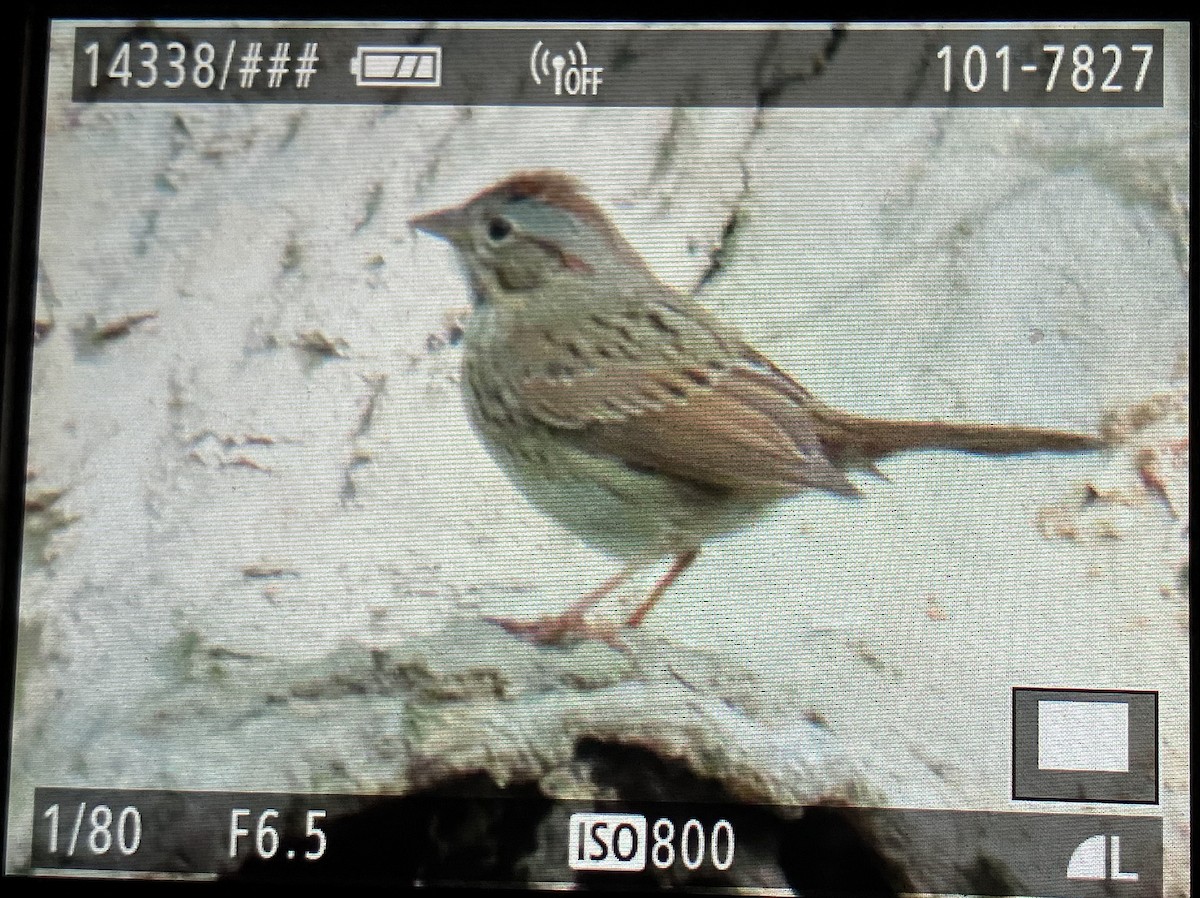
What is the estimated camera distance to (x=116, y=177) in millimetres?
1265

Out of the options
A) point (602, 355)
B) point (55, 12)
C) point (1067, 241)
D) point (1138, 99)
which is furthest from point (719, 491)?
point (55, 12)

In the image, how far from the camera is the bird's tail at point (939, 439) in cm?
120

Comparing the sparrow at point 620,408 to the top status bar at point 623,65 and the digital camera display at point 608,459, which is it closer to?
the digital camera display at point 608,459

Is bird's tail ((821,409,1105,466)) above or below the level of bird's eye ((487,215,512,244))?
below

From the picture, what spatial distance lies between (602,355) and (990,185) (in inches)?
17.5

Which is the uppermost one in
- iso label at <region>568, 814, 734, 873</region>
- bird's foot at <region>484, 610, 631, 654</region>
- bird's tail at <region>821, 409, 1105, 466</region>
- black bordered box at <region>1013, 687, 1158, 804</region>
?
bird's tail at <region>821, 409, 1105, 466</region>

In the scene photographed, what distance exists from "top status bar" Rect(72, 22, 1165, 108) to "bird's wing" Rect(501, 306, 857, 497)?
0.27 meters

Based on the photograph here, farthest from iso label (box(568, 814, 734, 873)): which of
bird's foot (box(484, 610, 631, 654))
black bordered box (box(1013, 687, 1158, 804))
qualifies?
black bordered box (box(1013, 687, 1158, 804))

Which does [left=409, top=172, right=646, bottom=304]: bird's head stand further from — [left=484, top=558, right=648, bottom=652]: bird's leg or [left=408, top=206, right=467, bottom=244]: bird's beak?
[left=484, top=558, right=648, bottom=652]: bird's leg

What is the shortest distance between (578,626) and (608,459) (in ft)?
0.58

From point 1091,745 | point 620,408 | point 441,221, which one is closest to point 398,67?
→ point 441,221

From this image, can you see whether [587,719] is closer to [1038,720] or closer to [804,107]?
[1038,720]

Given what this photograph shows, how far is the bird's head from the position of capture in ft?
4.10

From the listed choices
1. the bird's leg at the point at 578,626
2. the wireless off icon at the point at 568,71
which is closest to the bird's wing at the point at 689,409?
the bird's leg at the point at 578,626
